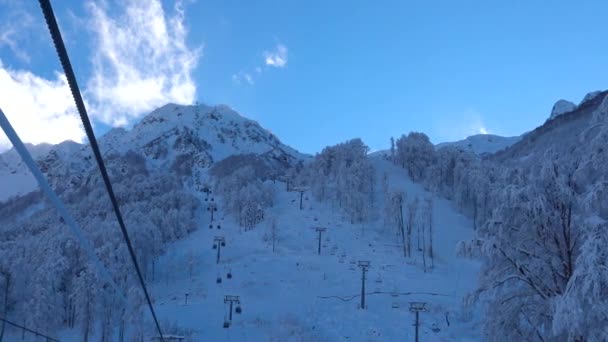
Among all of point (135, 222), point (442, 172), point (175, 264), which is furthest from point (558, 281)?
point (442, 172)

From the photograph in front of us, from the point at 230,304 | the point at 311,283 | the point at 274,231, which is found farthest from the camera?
the point at 274,231

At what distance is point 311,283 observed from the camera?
65.6 m

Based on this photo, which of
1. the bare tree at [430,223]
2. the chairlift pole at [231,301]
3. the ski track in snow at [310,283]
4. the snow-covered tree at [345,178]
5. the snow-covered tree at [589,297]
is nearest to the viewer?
the snow-covered tree at [589,297]

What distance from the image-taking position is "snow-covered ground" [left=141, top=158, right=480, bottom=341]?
166 feet

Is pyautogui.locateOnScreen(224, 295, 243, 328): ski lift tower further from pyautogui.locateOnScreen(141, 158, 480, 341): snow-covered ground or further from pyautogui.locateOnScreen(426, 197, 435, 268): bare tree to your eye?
pyautogui.locateOnScreen(426, 197, 435, 268): bare tree

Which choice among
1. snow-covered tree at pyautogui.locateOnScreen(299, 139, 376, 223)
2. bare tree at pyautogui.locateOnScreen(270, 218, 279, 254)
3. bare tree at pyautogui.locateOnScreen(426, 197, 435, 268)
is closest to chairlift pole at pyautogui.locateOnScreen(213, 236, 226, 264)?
bare tree at pyautogui.locateOnScreen(270, 218, 279, 254)

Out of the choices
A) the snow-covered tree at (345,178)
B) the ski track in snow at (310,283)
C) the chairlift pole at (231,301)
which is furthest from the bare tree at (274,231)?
the chairlift pole at (231,301)

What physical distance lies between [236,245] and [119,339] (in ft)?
113

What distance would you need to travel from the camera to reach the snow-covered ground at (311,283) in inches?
1987

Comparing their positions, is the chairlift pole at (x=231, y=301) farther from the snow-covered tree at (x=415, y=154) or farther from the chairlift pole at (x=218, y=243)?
the snow-covered tree at (x=415, y=154)

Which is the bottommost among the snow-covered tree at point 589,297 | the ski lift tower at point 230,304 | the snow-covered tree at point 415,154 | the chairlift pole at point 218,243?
the ski lift tower at point 230,304

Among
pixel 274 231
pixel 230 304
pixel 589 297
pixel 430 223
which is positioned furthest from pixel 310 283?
pixel 589 297

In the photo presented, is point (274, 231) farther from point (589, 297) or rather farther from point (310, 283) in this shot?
point (589, 297)

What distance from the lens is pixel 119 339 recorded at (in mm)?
50375
